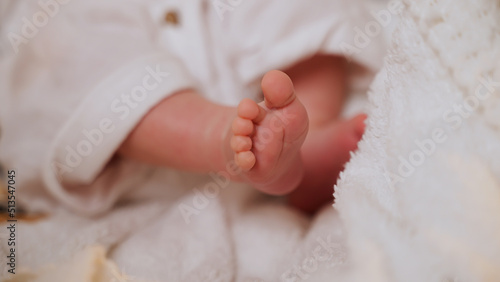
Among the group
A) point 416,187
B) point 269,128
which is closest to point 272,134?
point 269,128

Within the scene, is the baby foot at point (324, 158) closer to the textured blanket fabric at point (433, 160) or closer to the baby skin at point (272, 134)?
the baby skin at point (272, 134)

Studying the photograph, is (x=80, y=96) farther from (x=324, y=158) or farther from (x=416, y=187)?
(x=416, y=187)

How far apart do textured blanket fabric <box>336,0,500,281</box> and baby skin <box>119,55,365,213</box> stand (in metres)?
0.08

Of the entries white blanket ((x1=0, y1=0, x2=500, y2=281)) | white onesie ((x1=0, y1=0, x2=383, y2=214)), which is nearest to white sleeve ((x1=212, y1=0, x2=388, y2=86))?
white onesie ((x1=0, y1=0, x2=383, y2=214))

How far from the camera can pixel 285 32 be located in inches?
28.1

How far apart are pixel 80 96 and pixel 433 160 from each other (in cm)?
47

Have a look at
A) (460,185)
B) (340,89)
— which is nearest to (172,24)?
(340,89)

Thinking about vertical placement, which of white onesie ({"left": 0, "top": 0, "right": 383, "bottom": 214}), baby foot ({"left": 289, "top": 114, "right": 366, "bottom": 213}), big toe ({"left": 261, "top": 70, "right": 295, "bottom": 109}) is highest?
big toe ({"left": 261, "top": 70, "right": 295, "bottom": 109})

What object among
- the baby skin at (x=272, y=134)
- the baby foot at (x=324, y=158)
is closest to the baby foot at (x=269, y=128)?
the baby skin at (x=272, y=134)

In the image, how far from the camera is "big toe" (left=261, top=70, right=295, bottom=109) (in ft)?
1.48

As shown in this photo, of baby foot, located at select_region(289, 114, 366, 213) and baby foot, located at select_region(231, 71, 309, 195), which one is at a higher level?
baby foot, located at select_region(231, 71, 309, 195)

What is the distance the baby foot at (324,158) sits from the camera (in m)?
0.63

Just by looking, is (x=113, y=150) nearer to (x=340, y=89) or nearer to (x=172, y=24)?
(x=172, y=24)

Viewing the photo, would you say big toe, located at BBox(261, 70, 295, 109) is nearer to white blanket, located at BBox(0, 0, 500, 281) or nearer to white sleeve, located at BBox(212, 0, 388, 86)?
white blanket, located at BBox(0, 0, 500, 281)
